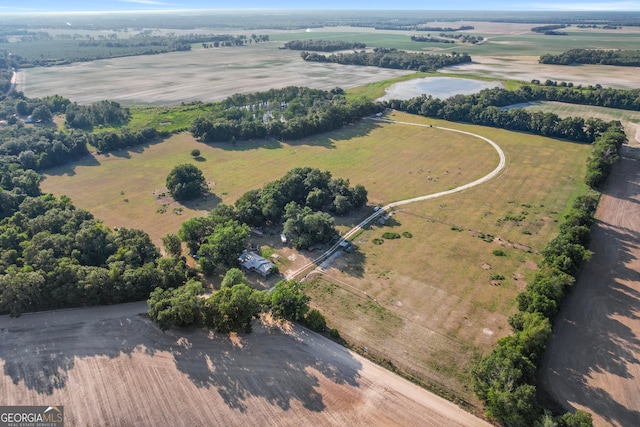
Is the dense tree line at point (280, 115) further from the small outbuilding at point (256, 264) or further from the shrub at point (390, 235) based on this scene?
the small outbuilding at point (256, 264)

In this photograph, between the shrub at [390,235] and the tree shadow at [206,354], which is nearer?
the tree shadow at [206,354]

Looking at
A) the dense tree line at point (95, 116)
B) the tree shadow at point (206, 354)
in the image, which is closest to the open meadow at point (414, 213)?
the tree shadow at point (206, 354)

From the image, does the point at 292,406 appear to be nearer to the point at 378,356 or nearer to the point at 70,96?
the point at 378,356

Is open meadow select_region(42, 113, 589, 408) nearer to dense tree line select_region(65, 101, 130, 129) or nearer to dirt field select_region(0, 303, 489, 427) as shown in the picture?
dirt field select_region(0, 303, 489, 427)

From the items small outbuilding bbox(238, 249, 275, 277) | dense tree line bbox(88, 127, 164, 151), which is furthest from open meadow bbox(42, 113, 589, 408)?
small outbuilding bbox(238, 249, 275, 277)

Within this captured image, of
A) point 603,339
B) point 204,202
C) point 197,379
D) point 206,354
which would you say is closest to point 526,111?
point 603,339

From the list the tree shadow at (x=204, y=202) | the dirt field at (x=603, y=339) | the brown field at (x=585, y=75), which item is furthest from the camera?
the brown field at (x=585, y=75)

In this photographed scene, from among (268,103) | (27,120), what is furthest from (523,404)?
(27,120)

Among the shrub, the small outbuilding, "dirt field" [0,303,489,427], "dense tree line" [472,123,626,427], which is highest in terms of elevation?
"dense tree line" [472,123,626,427]
